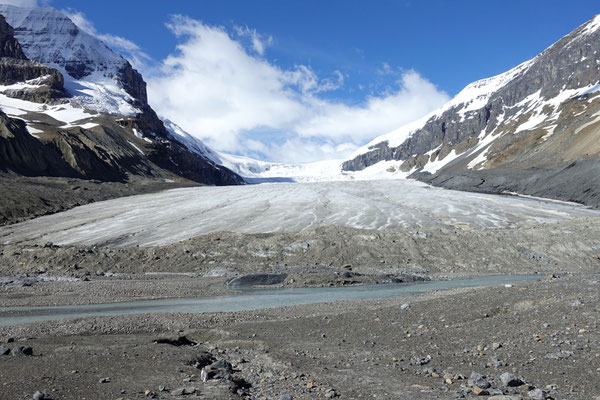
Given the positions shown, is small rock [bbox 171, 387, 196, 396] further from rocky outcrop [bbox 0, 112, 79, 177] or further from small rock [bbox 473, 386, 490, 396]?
rocky outcrop [bbox 0, 112, 79, 177]

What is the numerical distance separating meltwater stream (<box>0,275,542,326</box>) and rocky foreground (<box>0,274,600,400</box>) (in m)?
4.09

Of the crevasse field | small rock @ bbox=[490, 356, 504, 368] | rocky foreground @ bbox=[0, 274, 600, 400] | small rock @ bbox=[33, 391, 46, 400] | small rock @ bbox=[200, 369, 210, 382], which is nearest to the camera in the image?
small rock @ bbox=[33, 391, 46, 400]

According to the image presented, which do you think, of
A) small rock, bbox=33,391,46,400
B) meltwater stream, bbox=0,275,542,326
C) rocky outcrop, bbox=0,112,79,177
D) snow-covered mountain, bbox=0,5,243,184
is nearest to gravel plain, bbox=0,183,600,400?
small rock, bbox=33,391,46,400

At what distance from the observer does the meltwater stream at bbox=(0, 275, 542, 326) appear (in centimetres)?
2002

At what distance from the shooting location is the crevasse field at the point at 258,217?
136ft

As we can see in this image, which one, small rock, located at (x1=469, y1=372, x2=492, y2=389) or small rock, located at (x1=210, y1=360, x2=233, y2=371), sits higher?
small rock, located at (x1=469, y1=372, x2=492, y2=389)

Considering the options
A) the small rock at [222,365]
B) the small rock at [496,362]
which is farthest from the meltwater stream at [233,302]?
the small rock at [496,362]

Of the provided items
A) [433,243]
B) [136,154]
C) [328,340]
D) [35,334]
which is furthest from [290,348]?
[136,154]

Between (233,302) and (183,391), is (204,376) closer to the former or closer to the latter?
(183,391)

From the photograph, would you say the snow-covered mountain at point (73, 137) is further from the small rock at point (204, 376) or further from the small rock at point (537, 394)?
the small rock at point (537, 394)

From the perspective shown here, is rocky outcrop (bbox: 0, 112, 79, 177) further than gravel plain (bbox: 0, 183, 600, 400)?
Yes

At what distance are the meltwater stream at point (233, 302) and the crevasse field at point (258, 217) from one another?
1460cm

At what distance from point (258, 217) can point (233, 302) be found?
958 inches

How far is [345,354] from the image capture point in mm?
11344
